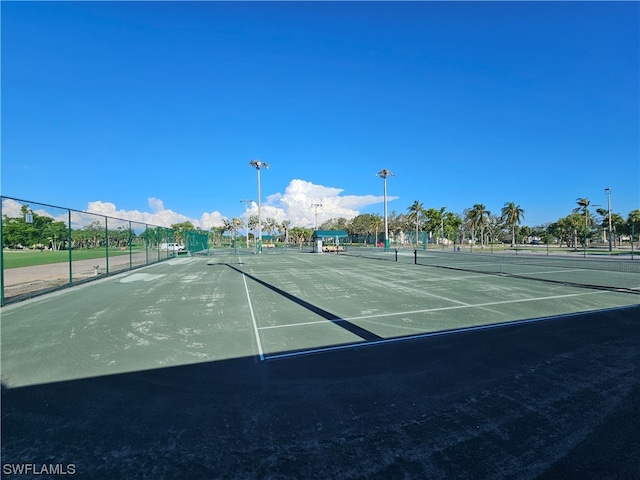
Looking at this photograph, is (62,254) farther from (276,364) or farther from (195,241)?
(195,241)

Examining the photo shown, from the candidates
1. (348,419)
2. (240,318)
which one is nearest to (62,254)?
(240,318)

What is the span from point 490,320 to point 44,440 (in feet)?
24.9

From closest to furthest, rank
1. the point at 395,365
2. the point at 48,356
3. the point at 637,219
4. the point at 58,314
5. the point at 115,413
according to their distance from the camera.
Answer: the point at 115,413, the point at 395,365, the point at 48,356, the point at 58,314, the point at 637,219

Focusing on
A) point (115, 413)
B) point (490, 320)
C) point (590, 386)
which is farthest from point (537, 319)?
point (115, 413)

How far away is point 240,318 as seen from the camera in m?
7.54

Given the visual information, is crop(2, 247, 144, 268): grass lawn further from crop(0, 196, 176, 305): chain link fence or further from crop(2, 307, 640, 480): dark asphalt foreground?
crop(2, 307, 640, 480): dark asphalt foreground

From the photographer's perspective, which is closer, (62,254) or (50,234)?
(50,234)

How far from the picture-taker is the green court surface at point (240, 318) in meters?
5.13

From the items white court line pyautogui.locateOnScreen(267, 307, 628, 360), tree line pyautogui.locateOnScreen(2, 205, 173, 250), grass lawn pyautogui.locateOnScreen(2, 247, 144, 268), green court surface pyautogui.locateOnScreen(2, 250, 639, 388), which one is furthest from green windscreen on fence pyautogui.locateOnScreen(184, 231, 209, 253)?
white court line pyautogui.locateOnScreen(267, 307, 628, 360)

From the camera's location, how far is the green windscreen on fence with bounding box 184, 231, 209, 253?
38.2m

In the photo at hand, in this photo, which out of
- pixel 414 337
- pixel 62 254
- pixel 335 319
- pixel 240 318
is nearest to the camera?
pixel 414 337

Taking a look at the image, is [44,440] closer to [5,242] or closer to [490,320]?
[490,320]

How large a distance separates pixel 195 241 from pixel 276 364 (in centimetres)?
4016

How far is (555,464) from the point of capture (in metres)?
2.58
